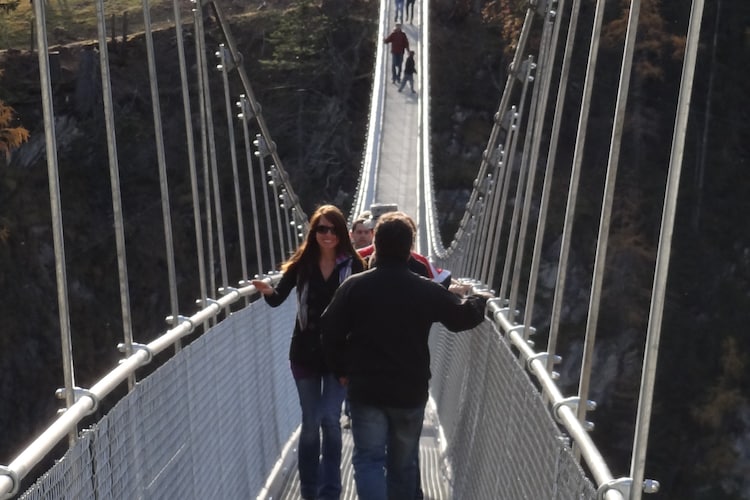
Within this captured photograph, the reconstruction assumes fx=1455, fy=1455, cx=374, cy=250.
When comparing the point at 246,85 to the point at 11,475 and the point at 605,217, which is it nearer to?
the point at 605,217

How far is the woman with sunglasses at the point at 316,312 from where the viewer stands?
4.35 m

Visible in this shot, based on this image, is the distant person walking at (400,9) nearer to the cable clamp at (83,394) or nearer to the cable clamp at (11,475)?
the cable clamp at (83,394)

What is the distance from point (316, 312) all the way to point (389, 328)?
71cm

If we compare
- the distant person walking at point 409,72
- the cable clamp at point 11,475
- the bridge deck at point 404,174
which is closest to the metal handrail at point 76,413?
the cable clamp at point 11,475

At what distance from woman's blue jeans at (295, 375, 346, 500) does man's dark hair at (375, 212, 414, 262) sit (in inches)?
33.9

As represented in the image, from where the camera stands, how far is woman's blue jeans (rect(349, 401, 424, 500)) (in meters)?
3.85

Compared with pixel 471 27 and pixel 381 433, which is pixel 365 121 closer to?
pixel 471 27

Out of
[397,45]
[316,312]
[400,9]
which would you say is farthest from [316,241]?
[400,9]

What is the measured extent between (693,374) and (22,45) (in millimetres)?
13772

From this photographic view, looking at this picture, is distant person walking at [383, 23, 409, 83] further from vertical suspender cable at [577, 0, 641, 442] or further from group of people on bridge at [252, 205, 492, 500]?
vertical suspender cable at [577, 0, 641, 442]

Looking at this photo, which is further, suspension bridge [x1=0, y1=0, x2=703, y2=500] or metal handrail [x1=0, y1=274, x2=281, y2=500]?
suspension bridge [x1=0, y1=0, x2=703, y2=500]

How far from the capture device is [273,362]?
20.8ft

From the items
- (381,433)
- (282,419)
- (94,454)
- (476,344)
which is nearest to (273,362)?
(282,419)

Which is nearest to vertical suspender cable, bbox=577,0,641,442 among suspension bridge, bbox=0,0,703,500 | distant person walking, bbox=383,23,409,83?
suspension bridge, bbox=0,0,703,500
